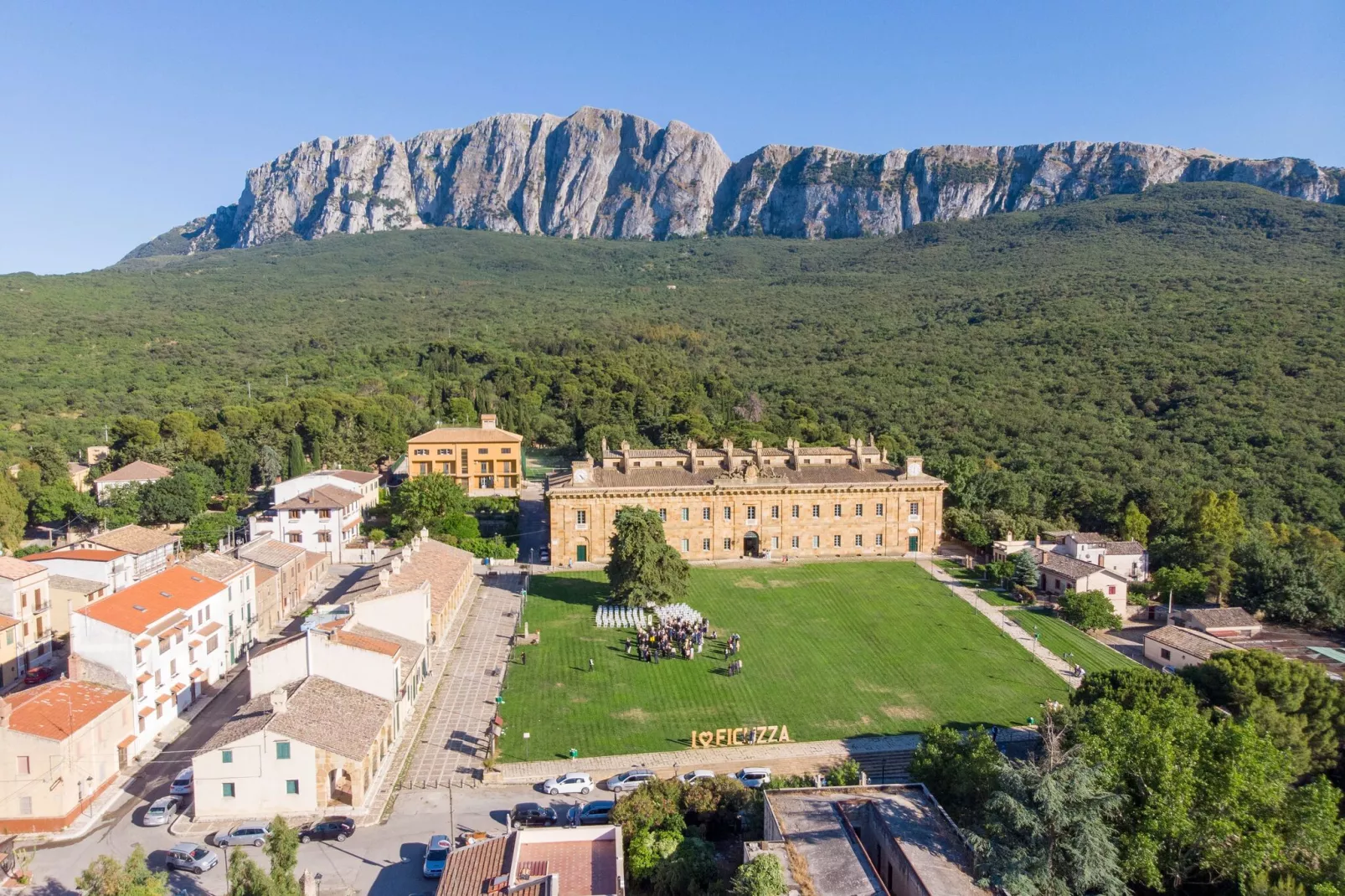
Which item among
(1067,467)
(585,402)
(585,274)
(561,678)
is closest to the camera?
(561,678)

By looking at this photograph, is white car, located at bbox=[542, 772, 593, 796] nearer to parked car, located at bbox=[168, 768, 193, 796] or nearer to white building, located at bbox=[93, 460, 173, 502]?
parked car, located at bbox=[168, 768, 193, 796]

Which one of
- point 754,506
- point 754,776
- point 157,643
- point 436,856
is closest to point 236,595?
point 157,643

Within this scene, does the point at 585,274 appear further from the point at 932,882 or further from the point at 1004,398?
the point at 932,882

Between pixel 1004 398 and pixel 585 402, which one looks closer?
pixel 1004 398

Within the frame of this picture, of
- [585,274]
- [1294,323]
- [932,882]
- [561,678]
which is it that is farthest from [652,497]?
[585,274]

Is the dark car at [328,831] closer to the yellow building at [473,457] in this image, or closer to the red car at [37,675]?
the red car at [37,675]

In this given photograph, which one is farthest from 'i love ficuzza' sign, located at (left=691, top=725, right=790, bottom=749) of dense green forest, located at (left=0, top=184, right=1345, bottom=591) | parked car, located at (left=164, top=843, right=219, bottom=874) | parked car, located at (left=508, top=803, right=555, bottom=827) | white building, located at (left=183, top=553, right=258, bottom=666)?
dense green forest, located at (left=0, top=184, right=1345, bottom=591)

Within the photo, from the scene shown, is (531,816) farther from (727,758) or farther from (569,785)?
(727,758)
